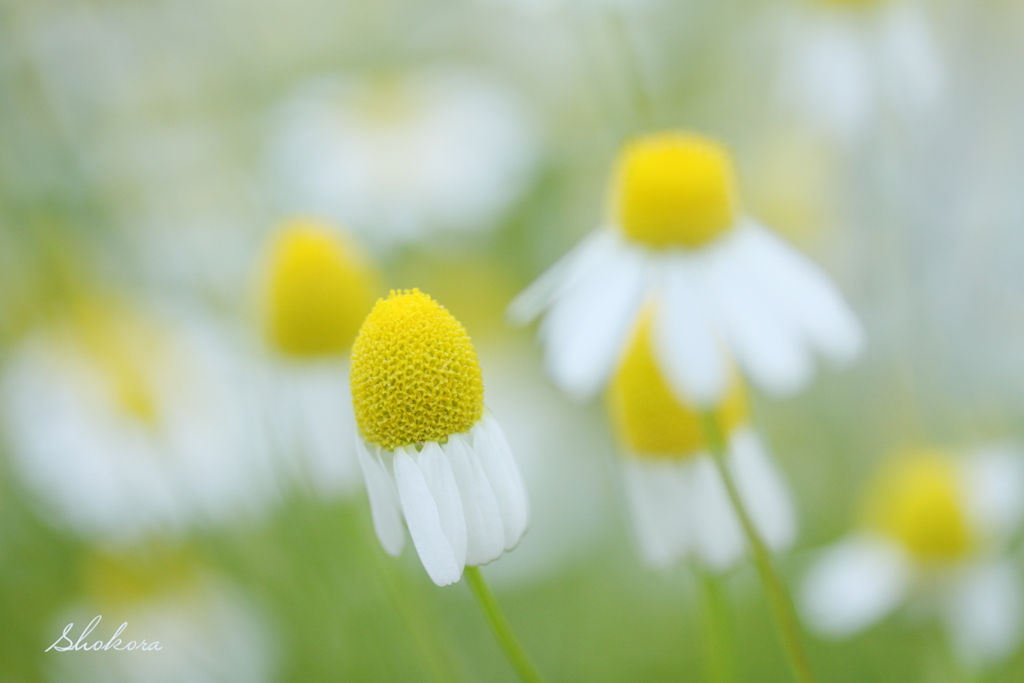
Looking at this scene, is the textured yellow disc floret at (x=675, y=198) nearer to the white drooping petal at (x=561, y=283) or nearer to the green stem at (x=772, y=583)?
the white drooping petal at (x=561, y=283)

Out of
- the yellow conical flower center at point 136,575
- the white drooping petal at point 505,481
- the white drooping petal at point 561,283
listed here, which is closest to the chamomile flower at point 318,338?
the white drooping petal at point 561,283

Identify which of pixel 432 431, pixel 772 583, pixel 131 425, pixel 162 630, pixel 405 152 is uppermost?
pixel 405 152

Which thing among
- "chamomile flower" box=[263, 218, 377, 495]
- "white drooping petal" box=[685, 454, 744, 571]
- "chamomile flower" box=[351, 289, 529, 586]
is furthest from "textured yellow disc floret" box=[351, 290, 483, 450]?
"chamomile flower" box=[263, 218, 377, 495]

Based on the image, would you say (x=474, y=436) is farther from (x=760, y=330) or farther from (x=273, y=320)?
(x=273, y=320)

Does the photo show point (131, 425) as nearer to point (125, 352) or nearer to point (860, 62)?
point (125, 352)

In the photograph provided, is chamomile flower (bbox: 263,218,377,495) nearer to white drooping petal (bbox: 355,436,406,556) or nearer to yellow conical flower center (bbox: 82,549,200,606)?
white drooping petal (bbox: 355,436,406,556)

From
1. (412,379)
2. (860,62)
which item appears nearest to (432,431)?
(412,379)
